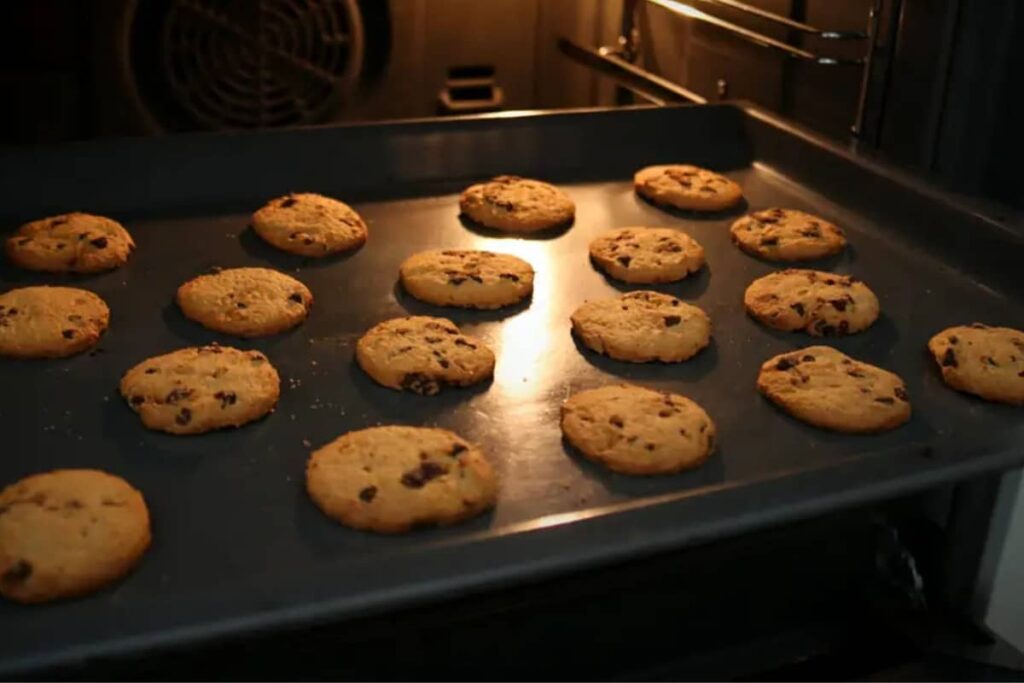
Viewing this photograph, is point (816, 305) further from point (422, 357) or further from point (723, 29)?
point (723, 29)

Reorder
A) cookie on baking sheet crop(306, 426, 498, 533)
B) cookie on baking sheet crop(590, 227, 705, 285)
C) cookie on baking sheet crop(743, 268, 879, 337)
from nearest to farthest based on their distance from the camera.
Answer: cookie on baking sheet crop(306, 426, 498, 533) → cookie on baking sheet crop(743, 268, 879, 337) → cookie on baking sheet crop(590, 227, 705, 285)

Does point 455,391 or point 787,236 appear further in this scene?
point 787,236

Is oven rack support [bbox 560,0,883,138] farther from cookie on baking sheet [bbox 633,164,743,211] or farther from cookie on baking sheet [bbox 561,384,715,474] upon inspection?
cookie on baking sheet [bbox 561,384,715,474]

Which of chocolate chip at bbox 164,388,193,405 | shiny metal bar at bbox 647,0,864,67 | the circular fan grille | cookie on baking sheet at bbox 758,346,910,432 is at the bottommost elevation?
chocolate chip at bbox 164,388,193,405

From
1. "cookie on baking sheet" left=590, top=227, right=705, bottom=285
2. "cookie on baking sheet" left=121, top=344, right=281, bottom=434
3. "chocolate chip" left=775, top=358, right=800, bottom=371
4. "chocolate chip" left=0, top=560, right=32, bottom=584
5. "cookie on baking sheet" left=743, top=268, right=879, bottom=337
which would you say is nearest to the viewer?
"chocolate chip" left=0, top=560, right=32, bottom=584

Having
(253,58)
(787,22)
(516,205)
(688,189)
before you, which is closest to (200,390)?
(516,205)

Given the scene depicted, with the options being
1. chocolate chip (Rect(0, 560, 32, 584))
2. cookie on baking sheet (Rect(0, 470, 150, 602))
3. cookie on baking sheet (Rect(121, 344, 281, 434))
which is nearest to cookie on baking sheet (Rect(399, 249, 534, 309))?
cookie on baking sheet (Rect(121, 344, 281, 434))

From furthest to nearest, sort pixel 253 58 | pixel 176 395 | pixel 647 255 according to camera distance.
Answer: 1. pixel 253 58
2. pixel 647 255
3. pixel 176 395
